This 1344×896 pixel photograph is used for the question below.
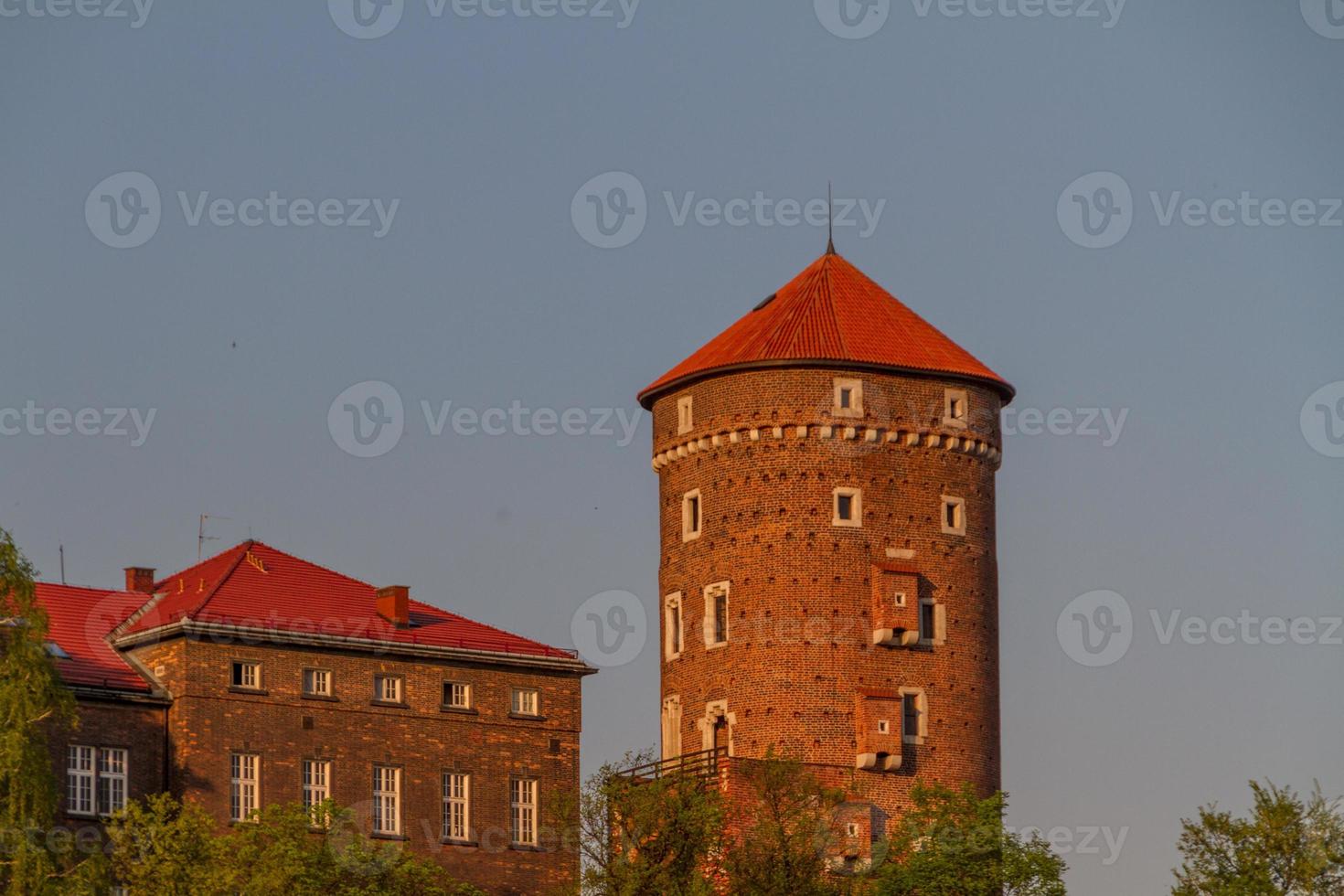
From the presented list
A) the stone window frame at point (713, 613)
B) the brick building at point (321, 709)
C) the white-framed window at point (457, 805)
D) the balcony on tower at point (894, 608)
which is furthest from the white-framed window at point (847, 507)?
the white-framed window at point (457, 805)

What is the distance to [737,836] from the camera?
85000 mm

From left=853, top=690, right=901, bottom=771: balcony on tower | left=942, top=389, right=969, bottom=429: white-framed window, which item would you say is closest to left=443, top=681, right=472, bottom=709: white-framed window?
left=853, top=690, right=901, bottom=771: balcony on tower

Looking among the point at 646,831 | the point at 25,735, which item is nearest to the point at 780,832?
A: the point at 646,831

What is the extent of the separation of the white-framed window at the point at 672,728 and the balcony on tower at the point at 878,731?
5554 millimetres

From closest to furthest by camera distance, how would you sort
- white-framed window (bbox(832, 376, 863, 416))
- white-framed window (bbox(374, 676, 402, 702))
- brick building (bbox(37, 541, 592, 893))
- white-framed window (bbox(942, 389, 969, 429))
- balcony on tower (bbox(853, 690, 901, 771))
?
brick building (bbox(37, 541, 592, 893))
white-framed window (bbox(374, 676, 402, 702))
balcony on tower (bbox(853, 690, 901, 771))
white-framed window (bbox(832, 376, 863, 416))
white-framed window (bbox(942, 389, 969, 429))

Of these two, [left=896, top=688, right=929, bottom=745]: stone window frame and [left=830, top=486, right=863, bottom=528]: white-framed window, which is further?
[left=830, top=486, right=863, bottom=528]: white-framed window

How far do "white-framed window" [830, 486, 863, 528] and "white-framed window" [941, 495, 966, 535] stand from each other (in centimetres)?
243

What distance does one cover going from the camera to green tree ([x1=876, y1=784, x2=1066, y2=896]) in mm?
82688

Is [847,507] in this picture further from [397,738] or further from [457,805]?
[397,738]

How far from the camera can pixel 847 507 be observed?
88250mm

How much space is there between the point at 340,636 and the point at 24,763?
17080 millimetres

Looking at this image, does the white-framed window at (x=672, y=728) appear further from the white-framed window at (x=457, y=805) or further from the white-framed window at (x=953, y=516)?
the white-framed window at (x=953, y=516)

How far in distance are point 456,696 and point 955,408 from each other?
15.1 m

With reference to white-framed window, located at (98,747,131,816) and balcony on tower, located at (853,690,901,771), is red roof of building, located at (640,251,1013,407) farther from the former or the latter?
white-framed window, located at (98,747,131,816)
